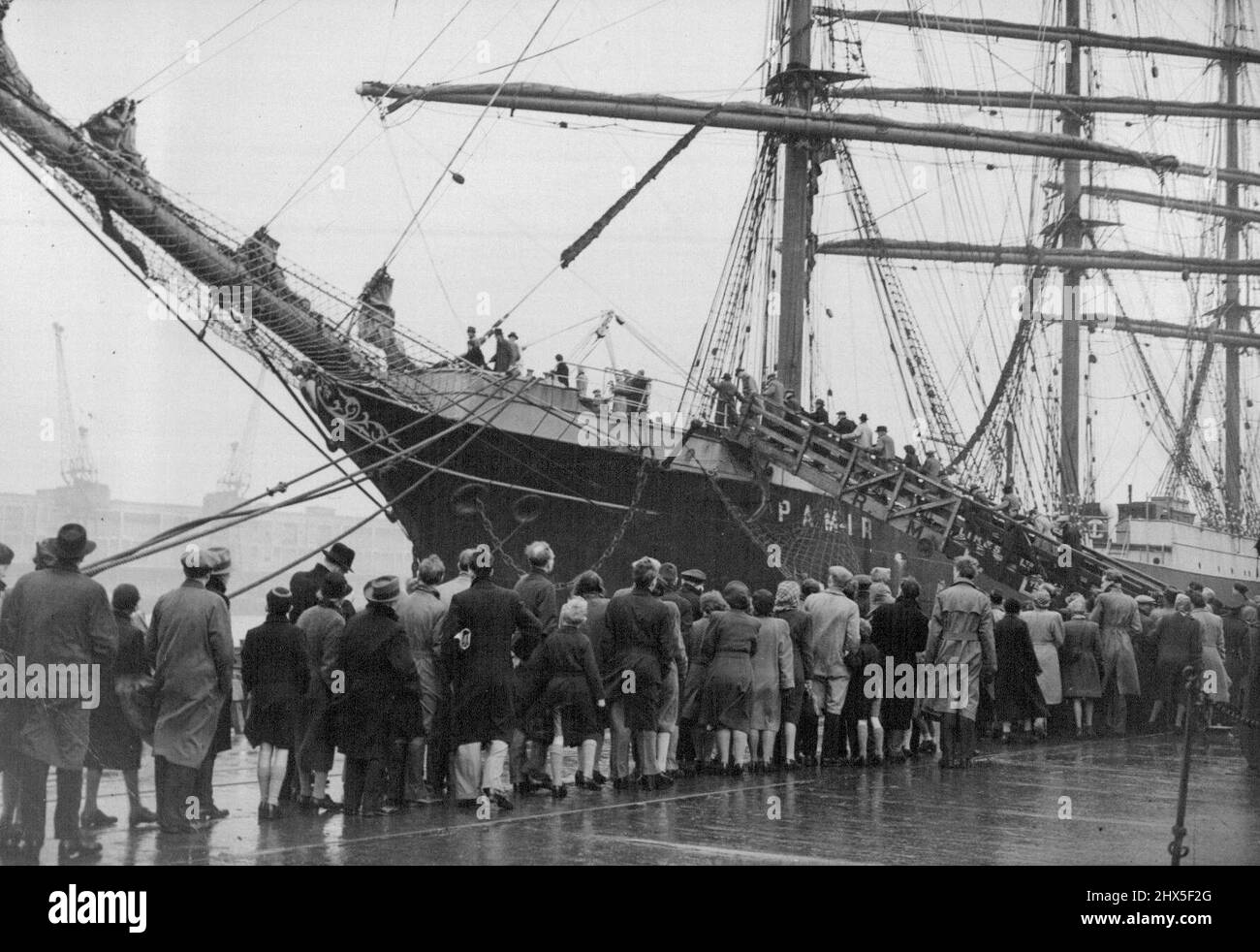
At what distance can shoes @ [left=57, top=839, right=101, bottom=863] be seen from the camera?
26.2 ft

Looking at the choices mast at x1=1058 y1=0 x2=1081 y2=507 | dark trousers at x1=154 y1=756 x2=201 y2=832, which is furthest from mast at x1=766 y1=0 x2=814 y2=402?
dark trousers at x1=154 y1=756 x2=201 y2=832

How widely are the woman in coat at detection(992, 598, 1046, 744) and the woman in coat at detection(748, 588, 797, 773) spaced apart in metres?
3.25

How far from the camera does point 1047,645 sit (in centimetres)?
1534

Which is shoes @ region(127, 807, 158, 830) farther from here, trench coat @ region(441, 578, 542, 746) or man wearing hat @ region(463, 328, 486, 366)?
man wearing hat @ region(463, 328, 486, 366)

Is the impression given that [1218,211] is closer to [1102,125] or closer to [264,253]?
[1102,125]

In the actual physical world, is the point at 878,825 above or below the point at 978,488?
below

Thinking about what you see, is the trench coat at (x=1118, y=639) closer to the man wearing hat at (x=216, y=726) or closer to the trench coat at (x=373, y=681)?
the trench coat at (x=373, y=681)

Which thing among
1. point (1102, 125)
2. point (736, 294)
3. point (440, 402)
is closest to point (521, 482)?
point (440, 402)

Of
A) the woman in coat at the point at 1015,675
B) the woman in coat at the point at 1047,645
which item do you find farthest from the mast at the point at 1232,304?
the woman in coat at the point at 1015,675

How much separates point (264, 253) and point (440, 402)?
4325 mm

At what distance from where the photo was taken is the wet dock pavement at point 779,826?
27.3ft
